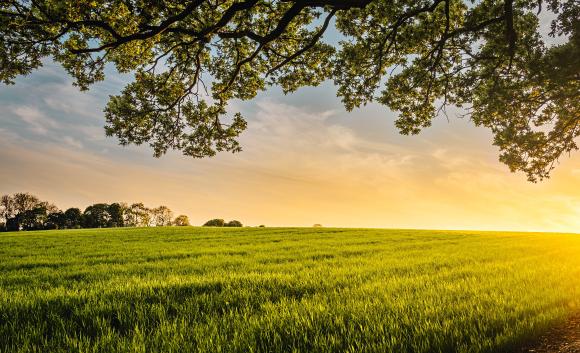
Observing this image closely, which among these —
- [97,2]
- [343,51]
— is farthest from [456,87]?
[97,2]

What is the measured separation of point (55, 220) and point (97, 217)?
48.7 ft

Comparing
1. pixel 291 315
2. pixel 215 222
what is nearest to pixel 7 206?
pixel 215 222

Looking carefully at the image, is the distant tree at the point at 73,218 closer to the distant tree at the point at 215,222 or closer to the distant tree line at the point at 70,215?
the distant tree line at the point at 70,215

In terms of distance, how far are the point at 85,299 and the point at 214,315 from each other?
316 centimetres

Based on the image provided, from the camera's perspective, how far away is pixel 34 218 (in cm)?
13262

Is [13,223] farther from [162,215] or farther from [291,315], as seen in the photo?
[291,315]

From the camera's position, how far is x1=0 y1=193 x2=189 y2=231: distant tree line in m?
131

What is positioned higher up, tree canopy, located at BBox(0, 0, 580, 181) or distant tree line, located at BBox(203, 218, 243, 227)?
tree canopy, located at BBox(0, 0, 580, 181)

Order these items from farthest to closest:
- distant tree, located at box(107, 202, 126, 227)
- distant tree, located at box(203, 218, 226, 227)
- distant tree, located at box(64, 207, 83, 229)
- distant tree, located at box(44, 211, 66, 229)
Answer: distant tree, located at box(107, 202, 126, 227) → distant tree, located at box(64, 207, 83, 229) → distant tree, located at box(44, 211, 66, 229) → distant tree, located at box(203, 218, 226, 227)

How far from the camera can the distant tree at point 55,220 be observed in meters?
137

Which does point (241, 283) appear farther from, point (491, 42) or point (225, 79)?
point (491, 42)

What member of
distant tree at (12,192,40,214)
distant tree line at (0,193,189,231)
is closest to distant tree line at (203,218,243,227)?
distant tree line at (0,193,189,231)

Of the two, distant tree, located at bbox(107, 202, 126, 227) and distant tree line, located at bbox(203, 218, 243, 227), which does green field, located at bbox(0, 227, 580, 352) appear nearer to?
distant tree line, located at bbox(203, 218, 243, 227)

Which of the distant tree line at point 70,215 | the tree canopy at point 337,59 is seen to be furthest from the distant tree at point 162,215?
the tree canopy at point 337,59
